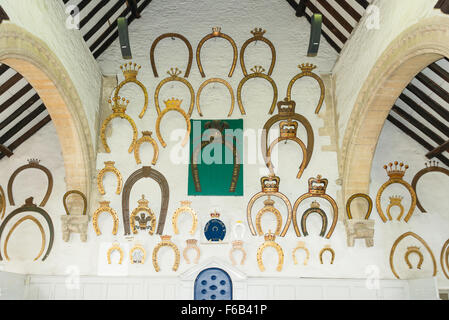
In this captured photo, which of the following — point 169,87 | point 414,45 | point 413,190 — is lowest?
point 413,190

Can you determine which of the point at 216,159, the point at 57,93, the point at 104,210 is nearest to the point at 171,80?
the point at 216,159

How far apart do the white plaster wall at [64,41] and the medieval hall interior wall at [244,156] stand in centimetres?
13

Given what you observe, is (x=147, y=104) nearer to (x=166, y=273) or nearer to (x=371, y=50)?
(x=166, y=273)

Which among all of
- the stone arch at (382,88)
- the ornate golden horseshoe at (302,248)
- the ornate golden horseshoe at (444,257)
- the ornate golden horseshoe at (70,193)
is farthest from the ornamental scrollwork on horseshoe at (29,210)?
the ornate golden horseshoe at (444,257)

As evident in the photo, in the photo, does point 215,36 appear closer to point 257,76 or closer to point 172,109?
point 257,76

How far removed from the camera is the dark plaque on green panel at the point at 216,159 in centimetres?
679

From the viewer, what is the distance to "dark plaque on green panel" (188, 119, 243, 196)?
267 inches

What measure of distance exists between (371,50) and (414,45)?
138cm

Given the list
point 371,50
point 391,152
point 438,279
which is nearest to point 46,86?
point 371,50

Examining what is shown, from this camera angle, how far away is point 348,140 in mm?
6512

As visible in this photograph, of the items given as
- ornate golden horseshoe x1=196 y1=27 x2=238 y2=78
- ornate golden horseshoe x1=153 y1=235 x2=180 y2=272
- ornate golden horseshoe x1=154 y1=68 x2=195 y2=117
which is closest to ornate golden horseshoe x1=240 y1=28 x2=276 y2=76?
ornate golden horseshoe x1=196 y1=27 x2=238 y2=78

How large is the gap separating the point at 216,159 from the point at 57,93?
2.62m

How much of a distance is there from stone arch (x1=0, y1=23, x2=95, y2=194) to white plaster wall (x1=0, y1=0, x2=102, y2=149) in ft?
0.47

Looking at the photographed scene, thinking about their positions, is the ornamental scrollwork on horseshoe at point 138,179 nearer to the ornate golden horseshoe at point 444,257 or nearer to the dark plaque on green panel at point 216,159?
the dark plaque on green panel at point 216,159
